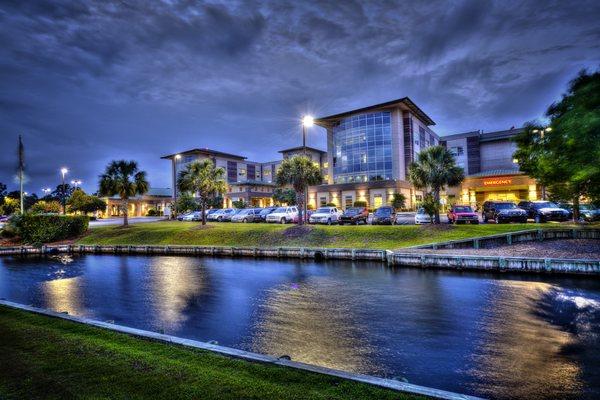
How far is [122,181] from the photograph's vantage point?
4275 cm

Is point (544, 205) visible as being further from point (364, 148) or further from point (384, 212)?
point (364, 148)

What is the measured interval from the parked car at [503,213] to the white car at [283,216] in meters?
20.3

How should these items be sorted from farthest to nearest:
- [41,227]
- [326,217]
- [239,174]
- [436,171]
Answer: [239,174], [41,227], [326,217], [436,171]

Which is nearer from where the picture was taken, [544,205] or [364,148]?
[544,205]

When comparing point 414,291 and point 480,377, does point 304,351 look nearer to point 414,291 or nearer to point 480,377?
point 480,377

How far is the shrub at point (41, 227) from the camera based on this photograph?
121 feet

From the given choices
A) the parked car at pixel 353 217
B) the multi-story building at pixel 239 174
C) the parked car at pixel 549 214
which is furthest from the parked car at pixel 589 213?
the multi-story building at pixel 239 174

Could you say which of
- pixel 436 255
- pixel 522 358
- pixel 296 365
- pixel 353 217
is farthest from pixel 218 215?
pixel 296 365

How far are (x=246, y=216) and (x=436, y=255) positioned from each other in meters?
29.5

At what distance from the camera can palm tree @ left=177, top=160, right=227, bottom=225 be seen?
4047 centimetres

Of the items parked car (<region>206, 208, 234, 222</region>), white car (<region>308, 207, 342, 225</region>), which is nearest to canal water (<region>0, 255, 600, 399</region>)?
white car (<region>308, 207, 342, 225</region>)

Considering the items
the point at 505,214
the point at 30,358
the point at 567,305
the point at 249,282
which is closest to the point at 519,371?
the point at 567,305

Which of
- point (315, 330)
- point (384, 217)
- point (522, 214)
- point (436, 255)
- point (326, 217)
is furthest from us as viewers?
point (326, 217)

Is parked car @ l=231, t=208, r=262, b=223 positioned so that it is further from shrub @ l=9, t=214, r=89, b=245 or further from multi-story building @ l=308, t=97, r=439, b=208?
Result: multi-story building @ l=308, t=97, r=439, b=208
